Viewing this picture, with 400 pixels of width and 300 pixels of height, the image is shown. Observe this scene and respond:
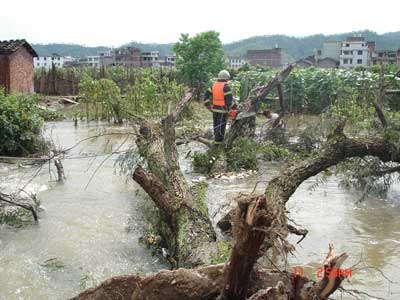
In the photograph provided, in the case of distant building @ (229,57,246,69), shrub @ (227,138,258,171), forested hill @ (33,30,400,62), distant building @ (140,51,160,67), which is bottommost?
shrub @ (227,138,258,171)

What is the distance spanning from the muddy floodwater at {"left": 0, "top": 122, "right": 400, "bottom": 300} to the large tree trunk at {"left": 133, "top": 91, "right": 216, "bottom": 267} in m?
0.41

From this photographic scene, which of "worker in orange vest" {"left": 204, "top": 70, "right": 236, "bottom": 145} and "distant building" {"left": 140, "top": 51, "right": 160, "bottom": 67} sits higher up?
"distant building" {"left": 140, "top": 51, "right": 160, "bottom": 67}

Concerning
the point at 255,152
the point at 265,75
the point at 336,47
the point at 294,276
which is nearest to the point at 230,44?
the point at 336,47

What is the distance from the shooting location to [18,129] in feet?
36.6

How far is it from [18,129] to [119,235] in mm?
5962

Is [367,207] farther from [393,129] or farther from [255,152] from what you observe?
[255,152]

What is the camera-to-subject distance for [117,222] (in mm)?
6848

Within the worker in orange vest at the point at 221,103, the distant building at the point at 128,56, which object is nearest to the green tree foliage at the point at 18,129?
the worker in orange vest at the point at 221,103

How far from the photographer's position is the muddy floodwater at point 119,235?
501cm

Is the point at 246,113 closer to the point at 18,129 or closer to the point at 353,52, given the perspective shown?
the point at 18,129

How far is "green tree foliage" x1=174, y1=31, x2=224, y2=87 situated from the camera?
30.4 metres

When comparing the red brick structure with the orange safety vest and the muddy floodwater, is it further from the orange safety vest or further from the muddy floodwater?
the muddy floodwater

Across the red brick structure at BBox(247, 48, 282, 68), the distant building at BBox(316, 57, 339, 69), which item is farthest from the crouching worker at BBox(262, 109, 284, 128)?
the red brick structure at BBox(247, 48, 282, 68)

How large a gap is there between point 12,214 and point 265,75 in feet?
56.0
